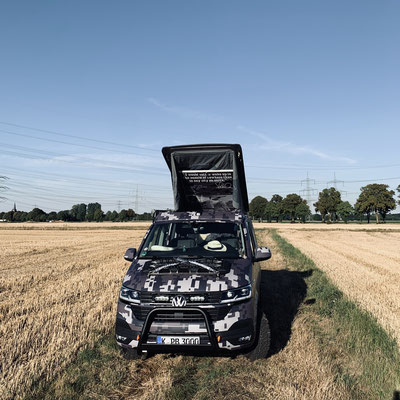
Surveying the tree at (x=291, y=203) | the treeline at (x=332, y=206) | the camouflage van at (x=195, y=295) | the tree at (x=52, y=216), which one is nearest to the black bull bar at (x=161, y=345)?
the camouflage van at (x=195, y=295)

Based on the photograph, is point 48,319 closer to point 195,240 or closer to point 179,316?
point 195,240

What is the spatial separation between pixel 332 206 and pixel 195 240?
10910cm

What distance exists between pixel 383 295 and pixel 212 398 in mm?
6227

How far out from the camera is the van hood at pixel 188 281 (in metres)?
4.36

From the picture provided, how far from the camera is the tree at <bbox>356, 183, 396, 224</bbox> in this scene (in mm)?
92375

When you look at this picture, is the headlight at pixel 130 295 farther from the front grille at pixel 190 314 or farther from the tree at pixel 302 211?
the tree at pixel 302 211

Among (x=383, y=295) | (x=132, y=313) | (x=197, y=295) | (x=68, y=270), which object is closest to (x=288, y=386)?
(x=197, y=295)

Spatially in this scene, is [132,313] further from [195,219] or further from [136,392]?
[195,219]

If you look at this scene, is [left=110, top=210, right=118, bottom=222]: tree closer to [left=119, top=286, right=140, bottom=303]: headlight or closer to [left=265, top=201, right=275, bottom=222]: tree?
[left=265, top=201, right=275, bottom=222]: tree

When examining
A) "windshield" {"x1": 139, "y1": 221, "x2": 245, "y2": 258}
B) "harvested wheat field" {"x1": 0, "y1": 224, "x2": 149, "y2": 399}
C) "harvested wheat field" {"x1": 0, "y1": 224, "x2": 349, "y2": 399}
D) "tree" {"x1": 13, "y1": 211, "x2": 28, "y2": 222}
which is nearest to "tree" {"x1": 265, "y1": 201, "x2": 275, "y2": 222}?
"tree" {"x1": 13, "y1": 211, "x2": 28, "y2": 222}

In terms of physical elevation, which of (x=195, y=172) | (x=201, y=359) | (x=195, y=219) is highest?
(x=195, y=172)

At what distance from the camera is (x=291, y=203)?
120 meters

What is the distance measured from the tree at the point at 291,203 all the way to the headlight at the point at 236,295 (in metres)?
116

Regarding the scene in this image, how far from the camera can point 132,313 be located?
4.39m
